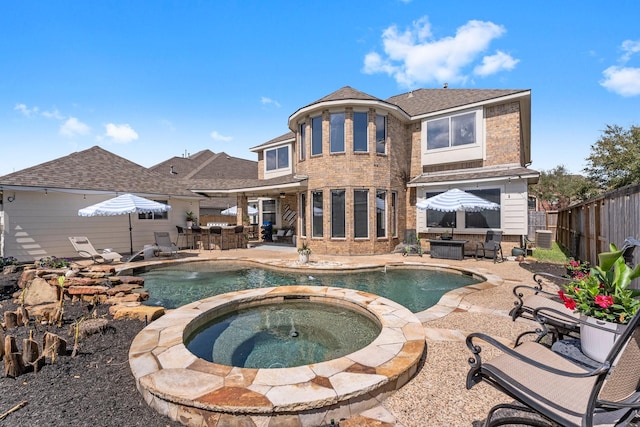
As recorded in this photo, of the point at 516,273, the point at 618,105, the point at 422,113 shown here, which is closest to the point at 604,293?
the point at 516,273

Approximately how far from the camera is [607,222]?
647 centimetres

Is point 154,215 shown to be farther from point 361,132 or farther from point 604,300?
point 604,300

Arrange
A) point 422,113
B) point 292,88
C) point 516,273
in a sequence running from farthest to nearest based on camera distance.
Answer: point 292,88 < point 422,113 < point 516,273

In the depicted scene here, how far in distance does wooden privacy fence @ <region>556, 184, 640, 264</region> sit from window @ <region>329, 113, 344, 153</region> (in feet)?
28.5

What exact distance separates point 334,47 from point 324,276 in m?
10.2

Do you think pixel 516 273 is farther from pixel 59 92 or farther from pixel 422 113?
pixel 59 92

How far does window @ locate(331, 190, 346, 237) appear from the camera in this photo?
12445 mm

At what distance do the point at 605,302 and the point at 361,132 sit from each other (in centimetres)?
1095

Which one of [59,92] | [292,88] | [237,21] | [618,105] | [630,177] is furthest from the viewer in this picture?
[618,105]

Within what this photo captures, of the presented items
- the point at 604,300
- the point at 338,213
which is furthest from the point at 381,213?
the point at 604,300

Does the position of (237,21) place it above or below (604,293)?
above

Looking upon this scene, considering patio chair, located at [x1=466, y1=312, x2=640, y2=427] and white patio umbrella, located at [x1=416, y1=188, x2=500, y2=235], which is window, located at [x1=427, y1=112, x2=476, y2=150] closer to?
white patio umbrella, located at [x1=416, y1=188, x2=500, y2=235]

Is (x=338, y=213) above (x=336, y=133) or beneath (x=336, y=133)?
beneath

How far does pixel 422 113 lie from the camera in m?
13.5
